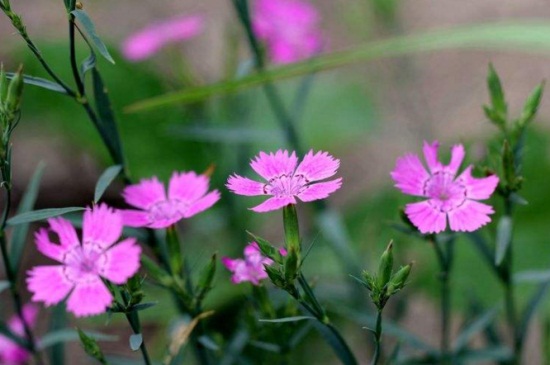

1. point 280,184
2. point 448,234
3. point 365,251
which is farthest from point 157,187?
point 365,251

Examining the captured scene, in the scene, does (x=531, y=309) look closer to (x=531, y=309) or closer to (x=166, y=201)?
(x=531, y=309)

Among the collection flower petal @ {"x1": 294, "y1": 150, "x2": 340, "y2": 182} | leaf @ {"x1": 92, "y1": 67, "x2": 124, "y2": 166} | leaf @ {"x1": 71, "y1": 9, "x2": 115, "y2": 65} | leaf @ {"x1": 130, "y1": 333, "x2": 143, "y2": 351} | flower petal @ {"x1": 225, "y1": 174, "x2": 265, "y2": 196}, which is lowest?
leaf @ {"x1": 130, "y1": 333, "x2": 143, "y2": 351}

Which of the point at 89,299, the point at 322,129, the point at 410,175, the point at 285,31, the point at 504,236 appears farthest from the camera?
the point at 322,129

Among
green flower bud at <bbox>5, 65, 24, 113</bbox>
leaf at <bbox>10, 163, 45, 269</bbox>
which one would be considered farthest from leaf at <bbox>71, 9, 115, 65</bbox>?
leaf at <bbox>10, 163, 45, 269</bbox>

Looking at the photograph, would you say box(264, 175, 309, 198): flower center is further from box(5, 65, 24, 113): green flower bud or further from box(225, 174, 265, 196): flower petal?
box(5, 65, 24, 113): green flower bud

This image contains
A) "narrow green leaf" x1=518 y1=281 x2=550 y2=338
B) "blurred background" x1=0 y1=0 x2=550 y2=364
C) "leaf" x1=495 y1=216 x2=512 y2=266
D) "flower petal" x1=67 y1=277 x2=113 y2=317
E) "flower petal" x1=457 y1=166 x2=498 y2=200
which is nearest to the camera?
"flower petal" x1=67 y1=277 x2=113 y2=317

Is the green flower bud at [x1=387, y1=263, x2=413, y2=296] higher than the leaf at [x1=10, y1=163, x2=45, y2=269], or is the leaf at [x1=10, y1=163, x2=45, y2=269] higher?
the leaf at [x1=10, y1=163, x2=45, y2=269]

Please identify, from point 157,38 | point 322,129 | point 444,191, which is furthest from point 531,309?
point 322,129
